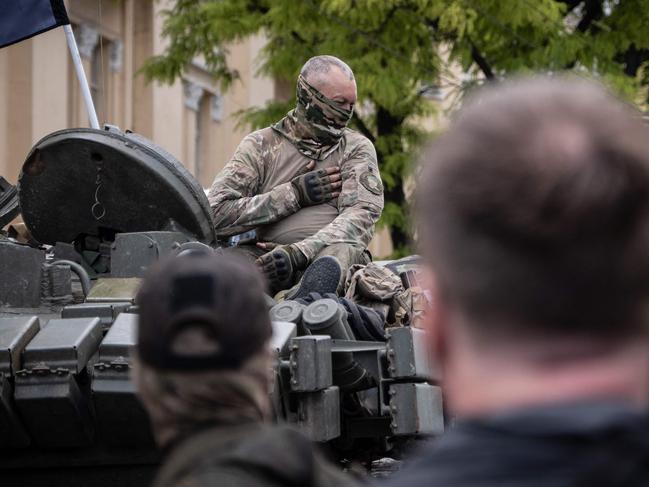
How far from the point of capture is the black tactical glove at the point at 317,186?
25.1 feet

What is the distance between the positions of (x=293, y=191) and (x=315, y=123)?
0.38m

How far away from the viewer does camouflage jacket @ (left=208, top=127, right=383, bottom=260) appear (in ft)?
24.7

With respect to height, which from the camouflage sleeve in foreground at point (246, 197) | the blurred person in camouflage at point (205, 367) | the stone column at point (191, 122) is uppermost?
the blurred person in camouflage at point (205, 367)

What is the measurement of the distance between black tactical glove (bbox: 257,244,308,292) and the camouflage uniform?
4 centimetres

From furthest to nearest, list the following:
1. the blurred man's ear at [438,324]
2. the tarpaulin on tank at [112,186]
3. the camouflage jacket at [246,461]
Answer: the tarpaulin on tank at [112,186] → the camouflage jacket at [246,461] → the blurred man's ear at [438,324]

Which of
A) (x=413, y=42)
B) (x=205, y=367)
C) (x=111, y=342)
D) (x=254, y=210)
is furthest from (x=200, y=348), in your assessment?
(x=413, y=42)

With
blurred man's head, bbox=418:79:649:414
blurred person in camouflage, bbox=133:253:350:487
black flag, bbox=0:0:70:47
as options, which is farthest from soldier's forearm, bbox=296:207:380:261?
blurred man's head, bbox=418:79:649:414

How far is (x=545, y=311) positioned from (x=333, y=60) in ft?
20.1

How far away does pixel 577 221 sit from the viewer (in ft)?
5.50

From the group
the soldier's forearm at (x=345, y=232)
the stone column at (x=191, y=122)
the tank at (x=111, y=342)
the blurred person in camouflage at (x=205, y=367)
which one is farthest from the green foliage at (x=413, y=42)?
the blurred person in camouflage at (x=205, y=367)

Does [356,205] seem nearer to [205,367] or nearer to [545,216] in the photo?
[205,367]

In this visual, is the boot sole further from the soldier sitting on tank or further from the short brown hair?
the short brown hair

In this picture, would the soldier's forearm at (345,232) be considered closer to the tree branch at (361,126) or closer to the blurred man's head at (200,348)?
the blurred man's head at (200,348)

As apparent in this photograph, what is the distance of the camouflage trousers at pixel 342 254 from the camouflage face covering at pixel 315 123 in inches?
23.7
